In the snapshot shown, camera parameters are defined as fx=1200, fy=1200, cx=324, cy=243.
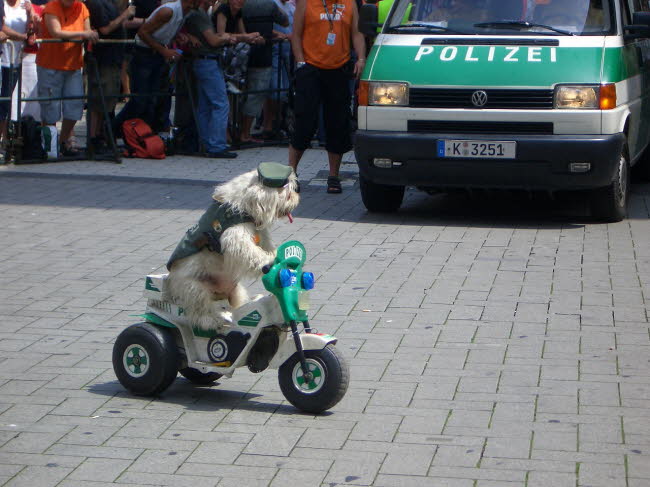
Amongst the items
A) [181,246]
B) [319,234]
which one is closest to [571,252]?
[319,234]

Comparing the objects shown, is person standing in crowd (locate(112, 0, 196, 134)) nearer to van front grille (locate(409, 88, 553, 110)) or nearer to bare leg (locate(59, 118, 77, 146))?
bare leg (locate(59, 118, 77, 146))

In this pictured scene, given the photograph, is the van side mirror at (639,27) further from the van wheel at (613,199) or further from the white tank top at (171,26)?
the white tank top at (171,26)

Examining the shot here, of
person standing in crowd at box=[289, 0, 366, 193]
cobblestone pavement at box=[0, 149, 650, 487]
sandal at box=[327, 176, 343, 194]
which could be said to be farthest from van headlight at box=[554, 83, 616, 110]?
sandal at box=[327, 176, 343, 194]

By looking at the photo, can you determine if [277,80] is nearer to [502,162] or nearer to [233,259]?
[502,162]

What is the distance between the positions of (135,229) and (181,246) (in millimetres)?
4274

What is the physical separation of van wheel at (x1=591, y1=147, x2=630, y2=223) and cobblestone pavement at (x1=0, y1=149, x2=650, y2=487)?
137 mm

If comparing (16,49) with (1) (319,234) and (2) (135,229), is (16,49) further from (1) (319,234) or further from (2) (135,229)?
(1) (319,234)

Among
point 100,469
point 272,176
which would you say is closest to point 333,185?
point 272,176

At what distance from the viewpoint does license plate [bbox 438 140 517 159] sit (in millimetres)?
9406

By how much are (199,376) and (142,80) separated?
28.1 ft

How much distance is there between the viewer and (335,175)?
11461mm

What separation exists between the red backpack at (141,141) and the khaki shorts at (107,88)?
0.32m

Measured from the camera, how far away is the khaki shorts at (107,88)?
13062 millimetres

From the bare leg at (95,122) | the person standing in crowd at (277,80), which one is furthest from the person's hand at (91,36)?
the person standing in crowd at (277,80)
